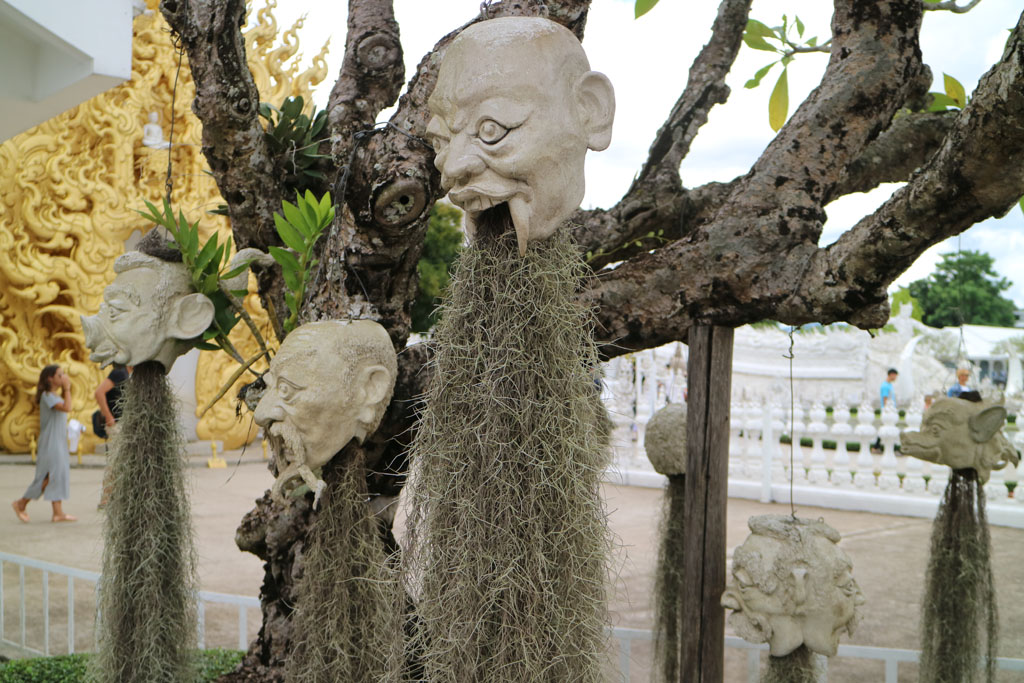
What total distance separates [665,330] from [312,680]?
96 centimetres

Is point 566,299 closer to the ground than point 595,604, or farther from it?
farther from it

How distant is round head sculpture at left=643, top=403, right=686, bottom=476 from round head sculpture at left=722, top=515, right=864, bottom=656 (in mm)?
525

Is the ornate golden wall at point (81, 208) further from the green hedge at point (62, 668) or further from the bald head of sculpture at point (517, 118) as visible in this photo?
the bald head of sculpture at point (517, 118)

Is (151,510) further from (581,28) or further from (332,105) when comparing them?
(581,28)

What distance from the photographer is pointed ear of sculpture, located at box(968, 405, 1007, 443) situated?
6.50ft

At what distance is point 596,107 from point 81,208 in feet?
Answer: 26.1

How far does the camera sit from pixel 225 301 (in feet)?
5.73

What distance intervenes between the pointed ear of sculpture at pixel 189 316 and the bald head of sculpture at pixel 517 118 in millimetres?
785

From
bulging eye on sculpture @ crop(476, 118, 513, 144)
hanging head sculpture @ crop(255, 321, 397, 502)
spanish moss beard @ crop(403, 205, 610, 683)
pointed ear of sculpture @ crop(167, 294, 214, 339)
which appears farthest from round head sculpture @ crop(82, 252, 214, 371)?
bulging eye on sculpture @ crop(476, 118, 513, 144)

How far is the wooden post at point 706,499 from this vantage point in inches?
68.4

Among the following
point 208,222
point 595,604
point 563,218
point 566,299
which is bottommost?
point 595,604

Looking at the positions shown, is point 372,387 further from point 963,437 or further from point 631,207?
point 963,437

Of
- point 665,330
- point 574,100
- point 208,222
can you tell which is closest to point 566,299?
point 574,100

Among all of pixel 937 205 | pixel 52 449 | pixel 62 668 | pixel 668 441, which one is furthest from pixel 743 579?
pixel 52 449
